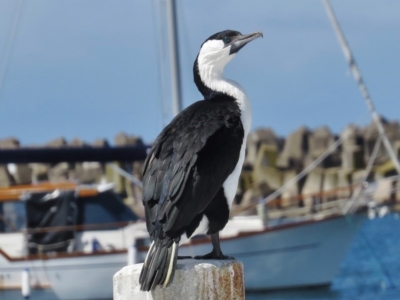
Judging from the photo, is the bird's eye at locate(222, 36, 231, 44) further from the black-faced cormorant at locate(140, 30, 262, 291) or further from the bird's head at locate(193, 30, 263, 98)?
the black-faced cormorant at locate(140, 30, 262, 291)

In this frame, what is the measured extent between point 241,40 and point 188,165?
1334 millimetres

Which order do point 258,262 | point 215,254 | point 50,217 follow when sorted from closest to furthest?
point 215,254 < point 50,217 < point 258,262

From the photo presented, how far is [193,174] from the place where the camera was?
5.77m

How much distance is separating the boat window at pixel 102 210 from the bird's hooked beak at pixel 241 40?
11777 millimetres

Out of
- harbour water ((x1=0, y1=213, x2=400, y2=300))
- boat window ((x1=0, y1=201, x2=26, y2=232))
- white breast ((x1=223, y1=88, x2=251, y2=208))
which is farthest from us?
harbour water ((x1=0, y1=213, x2=400, y2=300))

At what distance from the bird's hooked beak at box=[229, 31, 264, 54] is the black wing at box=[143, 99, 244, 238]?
25.3 inches

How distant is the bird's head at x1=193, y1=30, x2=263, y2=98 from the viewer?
21.6 feet

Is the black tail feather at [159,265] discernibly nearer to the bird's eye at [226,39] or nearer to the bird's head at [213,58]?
the bird's head at [213,58]

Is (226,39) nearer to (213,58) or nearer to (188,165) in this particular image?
(213,58)

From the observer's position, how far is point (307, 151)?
49.3 metres

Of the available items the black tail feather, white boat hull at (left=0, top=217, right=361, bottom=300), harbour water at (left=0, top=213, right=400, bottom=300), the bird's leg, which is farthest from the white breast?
harbour water at (left=0, top=213, right=400, bottom=300)

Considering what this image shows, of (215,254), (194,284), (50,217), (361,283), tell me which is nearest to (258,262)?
(50,217)

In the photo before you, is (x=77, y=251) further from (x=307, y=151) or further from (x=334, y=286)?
(x=307, y=151)

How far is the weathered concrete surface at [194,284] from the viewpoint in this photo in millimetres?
5297
